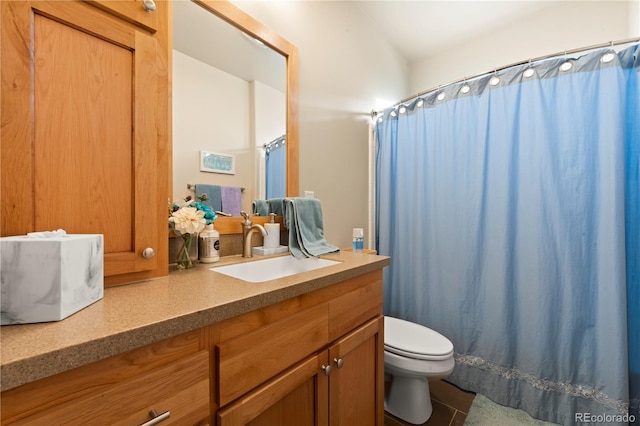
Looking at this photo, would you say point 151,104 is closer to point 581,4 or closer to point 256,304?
point 256,304

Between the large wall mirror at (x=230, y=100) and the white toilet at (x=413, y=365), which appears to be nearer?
the large wall mirror at (x=230, y=100)

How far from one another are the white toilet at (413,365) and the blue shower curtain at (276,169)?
98 cm

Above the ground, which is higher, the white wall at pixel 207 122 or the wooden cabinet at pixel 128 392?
the white wall at pixel 207 122

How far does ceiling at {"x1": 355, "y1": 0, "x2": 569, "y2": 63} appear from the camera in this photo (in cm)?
191

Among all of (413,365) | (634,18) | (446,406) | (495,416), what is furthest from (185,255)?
(634,18)

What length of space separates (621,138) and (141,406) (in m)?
2.03

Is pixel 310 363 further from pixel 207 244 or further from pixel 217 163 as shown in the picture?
pixel 217 163

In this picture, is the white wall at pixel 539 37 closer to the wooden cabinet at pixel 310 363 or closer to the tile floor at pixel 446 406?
the wooden cabinet at pixel 310 363

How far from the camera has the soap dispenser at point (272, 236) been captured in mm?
1305

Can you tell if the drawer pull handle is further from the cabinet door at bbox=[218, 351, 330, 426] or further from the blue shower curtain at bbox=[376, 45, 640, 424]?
the blue shower curtain at bbox=[376, 45, 640, 424]

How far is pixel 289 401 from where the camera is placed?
31.2 inches

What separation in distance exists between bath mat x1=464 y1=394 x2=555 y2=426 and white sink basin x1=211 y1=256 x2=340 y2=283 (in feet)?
3.89

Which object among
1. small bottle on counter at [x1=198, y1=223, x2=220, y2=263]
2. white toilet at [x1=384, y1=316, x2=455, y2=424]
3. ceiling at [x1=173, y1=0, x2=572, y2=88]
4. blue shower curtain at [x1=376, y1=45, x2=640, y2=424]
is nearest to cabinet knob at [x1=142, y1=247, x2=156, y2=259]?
small bottle on counter at [x1=198, y1=223, x2=220, y2=263]

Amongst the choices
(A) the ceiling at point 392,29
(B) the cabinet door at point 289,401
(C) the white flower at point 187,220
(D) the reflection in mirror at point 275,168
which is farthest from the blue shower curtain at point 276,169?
(B) the cabinet door at point 289,401
